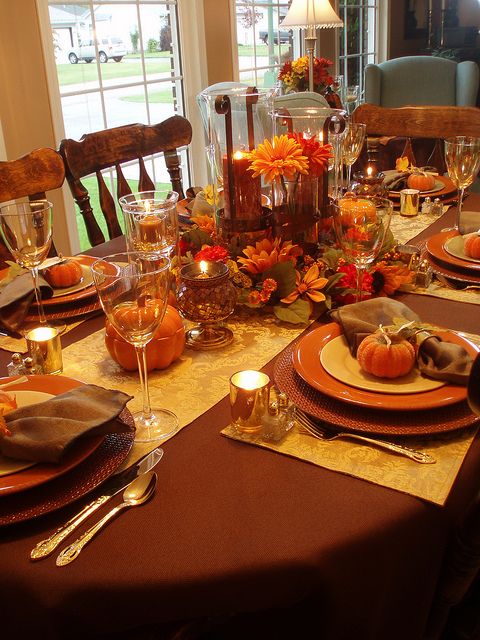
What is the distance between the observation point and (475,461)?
749 millimetres

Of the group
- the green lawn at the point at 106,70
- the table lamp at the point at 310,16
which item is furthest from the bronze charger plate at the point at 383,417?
the table lamp at the point at 310,16

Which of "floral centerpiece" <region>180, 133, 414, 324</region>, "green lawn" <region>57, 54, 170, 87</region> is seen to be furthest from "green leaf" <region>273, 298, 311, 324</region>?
"green lawn" <region>57, 54, 170, 87</region>

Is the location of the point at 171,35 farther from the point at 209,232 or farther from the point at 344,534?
the point at 344,534

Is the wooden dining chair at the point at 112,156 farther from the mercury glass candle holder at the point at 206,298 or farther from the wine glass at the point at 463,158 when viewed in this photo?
the wine glass at the point at 463,158

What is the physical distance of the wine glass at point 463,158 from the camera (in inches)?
54.9

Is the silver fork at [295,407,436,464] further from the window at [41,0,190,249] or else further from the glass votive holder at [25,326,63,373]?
the window at [41,0,190,249]

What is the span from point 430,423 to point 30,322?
713mm

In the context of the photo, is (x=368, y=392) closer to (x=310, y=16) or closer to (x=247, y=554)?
(x=247, y=554)

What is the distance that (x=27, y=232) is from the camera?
1042 millimetres

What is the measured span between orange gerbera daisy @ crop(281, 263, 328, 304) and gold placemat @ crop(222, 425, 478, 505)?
14.0 inches

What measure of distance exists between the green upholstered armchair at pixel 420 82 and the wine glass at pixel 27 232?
3.71 metres

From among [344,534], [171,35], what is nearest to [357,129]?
[344,534]

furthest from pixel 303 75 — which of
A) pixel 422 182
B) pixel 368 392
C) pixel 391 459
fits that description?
pixel 391 459

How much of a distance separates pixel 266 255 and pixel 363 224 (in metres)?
0.19
